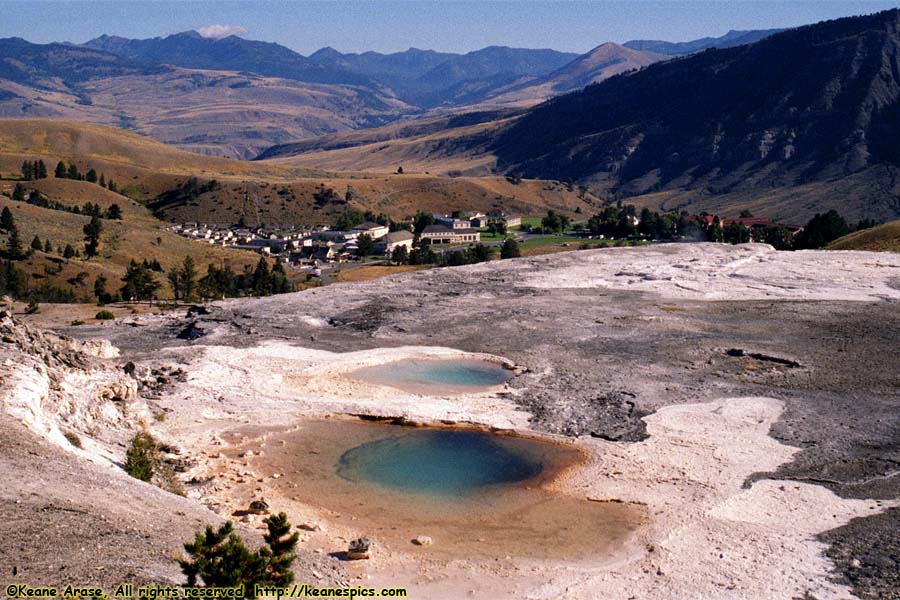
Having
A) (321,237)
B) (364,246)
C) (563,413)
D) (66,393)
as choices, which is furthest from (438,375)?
(321,237)

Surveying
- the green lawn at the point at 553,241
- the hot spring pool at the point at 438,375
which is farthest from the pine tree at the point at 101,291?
the green lawn at the point at 553,241

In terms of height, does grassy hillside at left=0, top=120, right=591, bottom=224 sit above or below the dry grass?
above

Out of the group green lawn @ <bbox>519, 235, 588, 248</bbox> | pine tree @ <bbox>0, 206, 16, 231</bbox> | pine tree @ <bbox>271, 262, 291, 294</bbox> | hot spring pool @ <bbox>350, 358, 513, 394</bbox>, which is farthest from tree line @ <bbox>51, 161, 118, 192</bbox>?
hot spring pool @ <bbox>350, 358, 513, 394</bbox>

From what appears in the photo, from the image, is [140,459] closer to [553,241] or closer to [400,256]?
[400,256]

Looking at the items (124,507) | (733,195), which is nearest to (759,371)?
(124,507)

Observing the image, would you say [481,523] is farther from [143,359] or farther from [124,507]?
[143,359]

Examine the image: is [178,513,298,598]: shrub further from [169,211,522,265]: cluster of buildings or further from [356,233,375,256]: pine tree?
[356,233,375,256]: pine tree
